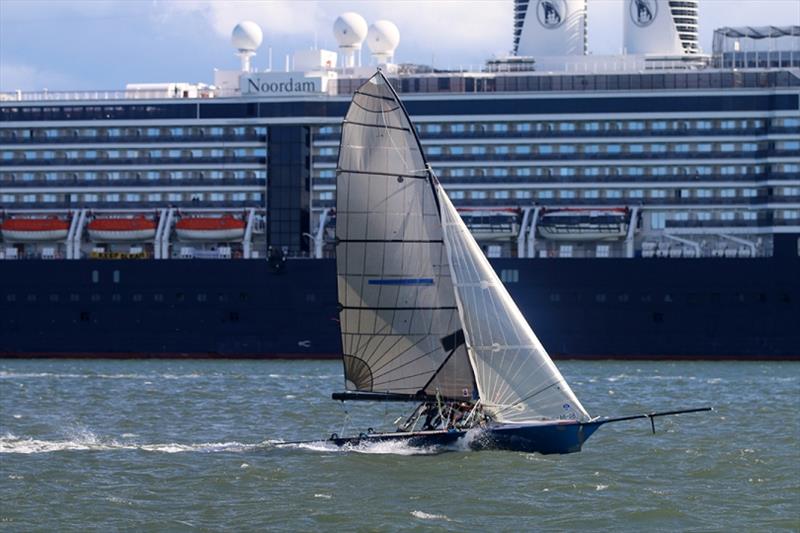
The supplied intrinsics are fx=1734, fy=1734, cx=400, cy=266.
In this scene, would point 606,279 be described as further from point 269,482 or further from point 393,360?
point 269,482

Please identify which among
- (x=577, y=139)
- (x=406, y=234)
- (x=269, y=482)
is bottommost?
(x=269, y=482)

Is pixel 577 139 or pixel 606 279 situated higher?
pixel 577 139

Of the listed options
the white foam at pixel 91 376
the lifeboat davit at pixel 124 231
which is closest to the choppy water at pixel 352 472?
the white foam at pixel 91 376

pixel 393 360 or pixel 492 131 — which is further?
pixel 492 131

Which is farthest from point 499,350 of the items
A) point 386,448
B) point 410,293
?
point 386,448

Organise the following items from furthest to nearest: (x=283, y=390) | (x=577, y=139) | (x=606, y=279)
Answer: (x=577, y=139), (x=606, y=279), (x=283, y=390)

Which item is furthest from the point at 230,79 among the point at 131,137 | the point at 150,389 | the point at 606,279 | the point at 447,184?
the point at 150,389

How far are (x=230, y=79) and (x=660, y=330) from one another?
2363 centimetres

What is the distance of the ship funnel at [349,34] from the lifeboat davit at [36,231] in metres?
14.7

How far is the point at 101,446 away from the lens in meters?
38.6

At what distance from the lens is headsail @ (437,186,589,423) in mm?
35875

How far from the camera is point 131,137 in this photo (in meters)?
78.6

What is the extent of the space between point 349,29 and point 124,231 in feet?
44.5

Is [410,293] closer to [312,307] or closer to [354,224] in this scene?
[354,224]
